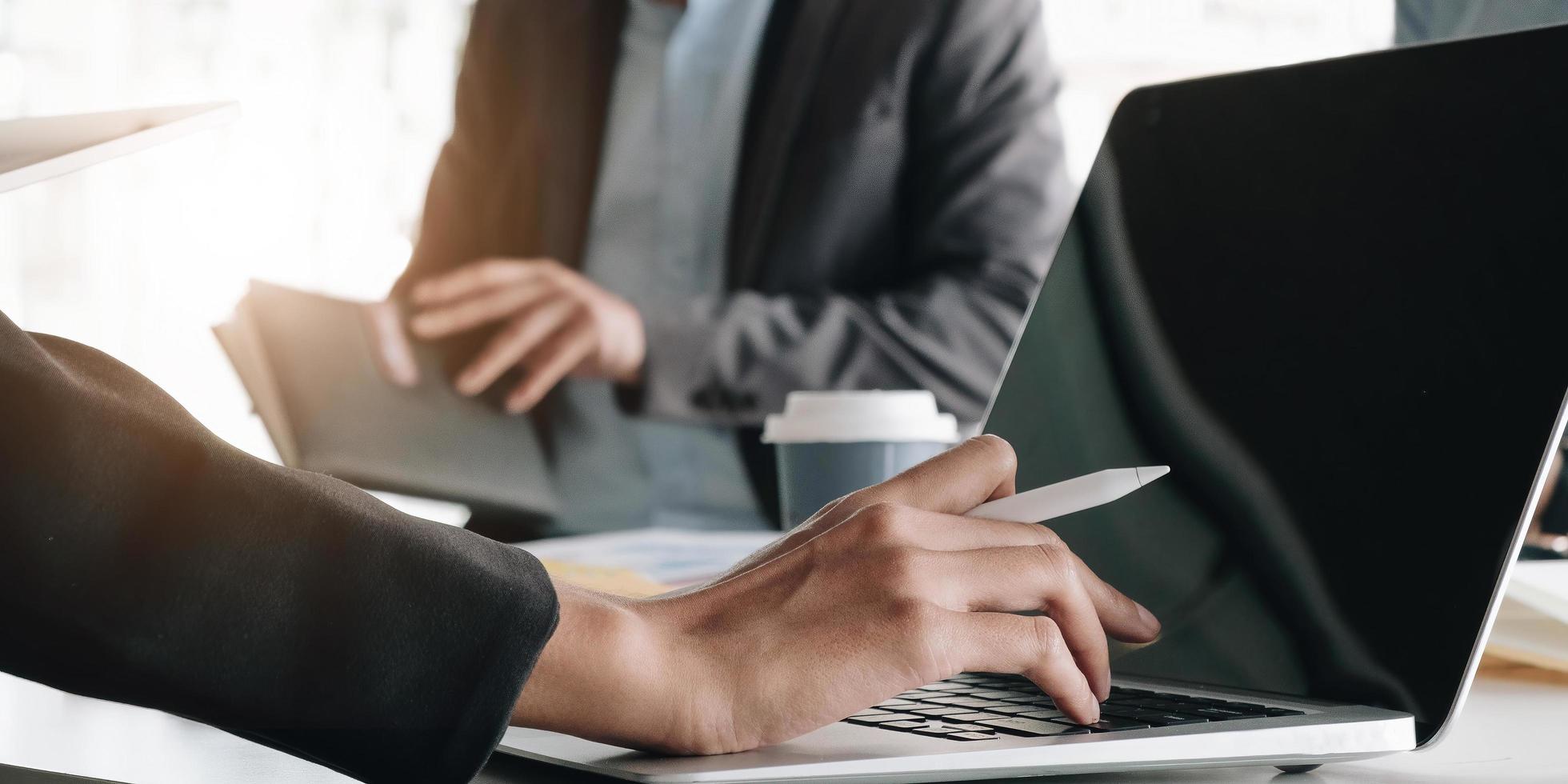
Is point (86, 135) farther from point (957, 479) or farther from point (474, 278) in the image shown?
point (474, 278)

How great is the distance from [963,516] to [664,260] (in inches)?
62.2

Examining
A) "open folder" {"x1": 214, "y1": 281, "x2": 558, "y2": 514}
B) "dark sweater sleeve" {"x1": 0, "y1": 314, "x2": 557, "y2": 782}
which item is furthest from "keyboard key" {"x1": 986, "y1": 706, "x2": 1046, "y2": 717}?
"open folder" {"x1": 214, "y1": 281, "x2": 558, "y2": 514}

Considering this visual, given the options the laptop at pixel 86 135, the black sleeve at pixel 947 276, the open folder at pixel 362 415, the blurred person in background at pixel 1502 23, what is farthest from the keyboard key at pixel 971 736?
the black sleeve at pixel 947 276

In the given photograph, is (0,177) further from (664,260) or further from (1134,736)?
(664,260)

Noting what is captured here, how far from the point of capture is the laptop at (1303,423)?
1.03 ft

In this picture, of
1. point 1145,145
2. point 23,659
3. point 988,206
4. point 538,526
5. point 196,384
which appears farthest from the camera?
point 196,384

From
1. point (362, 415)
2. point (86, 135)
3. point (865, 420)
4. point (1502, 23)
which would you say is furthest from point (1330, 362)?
point (362, 415)

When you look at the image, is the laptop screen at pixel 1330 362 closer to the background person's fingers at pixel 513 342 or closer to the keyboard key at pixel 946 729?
the keyboard key at pixel 946 729

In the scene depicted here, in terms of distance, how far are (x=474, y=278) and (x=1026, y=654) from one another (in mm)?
1615

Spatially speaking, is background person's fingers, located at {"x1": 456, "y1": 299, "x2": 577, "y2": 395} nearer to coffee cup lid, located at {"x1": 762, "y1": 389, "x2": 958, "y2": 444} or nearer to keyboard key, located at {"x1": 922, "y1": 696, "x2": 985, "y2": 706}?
coffee cup lid, located at {"x1": 762, "y1": 389, "x2": 958, "y2": 444}

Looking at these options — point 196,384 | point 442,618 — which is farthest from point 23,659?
point 196,384

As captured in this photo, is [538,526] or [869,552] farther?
[538,526]

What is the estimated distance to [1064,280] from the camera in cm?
51

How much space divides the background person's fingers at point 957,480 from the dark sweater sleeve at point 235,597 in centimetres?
14
